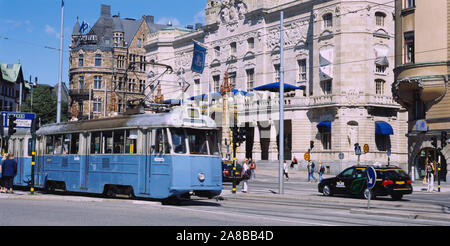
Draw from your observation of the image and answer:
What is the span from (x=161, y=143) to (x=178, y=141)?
0.55 m

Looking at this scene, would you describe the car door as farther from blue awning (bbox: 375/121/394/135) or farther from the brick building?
the brick building

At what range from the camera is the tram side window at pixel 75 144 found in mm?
22188

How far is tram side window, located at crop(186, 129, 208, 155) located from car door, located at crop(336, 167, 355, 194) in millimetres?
10156

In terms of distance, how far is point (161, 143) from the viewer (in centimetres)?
1839

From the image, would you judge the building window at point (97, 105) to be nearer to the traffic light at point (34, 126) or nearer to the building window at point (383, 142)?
the building window at point (383, 142)

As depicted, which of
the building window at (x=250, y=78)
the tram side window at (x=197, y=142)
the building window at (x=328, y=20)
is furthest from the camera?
the building window at (x=250, y=78)

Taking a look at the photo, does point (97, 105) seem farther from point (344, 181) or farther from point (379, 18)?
point (344, 181)

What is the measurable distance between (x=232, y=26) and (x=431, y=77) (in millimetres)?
34612

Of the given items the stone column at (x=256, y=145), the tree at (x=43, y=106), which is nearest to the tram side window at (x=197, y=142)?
the stone column at (x=256, y=145)

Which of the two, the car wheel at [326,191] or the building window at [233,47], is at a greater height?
the building window at [233,47]

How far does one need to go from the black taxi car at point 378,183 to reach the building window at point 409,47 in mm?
15023

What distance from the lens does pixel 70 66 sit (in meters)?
94.4
